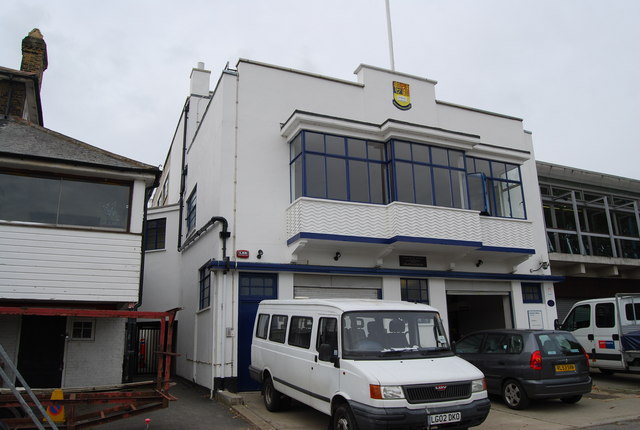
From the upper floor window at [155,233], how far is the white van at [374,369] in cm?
1109

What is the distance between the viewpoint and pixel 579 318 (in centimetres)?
1442

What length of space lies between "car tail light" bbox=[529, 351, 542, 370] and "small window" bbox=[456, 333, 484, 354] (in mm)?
1563

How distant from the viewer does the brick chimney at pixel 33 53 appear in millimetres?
15289

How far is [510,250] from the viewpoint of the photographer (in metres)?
15.4

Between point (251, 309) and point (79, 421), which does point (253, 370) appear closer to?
point (251, 309)

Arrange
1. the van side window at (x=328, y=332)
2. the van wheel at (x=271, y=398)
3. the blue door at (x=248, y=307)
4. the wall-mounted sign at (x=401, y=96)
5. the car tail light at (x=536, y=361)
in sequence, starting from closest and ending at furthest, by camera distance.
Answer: the van side window at (x=328, y=332) < the van wheel at (x=271, y=398) < the car tail light at (x=536, y=361) < the blue door at (x=248, y=307) < the wall-mounted sign at (x=401, y=96)

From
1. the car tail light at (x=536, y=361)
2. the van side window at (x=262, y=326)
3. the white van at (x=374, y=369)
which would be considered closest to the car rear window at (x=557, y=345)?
the car tail light at (x=536, y=361)

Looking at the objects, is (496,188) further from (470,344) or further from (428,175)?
(470,344)

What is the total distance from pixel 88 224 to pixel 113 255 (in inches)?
37.5

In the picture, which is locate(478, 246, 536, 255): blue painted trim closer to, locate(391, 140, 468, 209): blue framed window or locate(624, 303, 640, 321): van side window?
locate(391, 140, 468, 209): blue framed window

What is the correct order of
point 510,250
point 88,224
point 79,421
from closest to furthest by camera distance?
1. point 79,421
2. point 88,224
3. point 510,250

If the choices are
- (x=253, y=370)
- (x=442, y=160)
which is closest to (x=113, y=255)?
(x=253, y=370)

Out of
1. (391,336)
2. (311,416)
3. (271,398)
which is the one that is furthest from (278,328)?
(391,336)

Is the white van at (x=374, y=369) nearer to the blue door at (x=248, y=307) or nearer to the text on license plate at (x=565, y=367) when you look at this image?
the blue door at (x=248, y=307)
